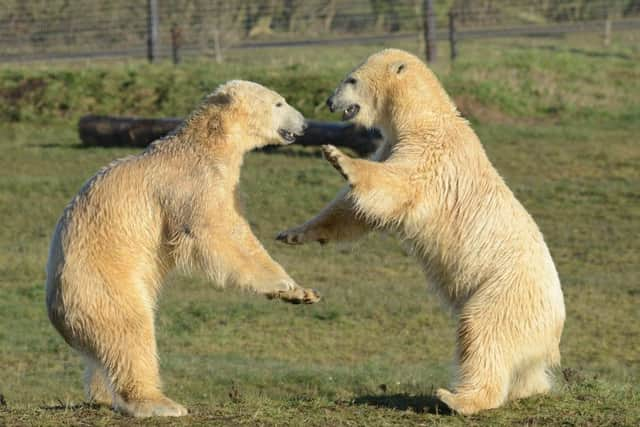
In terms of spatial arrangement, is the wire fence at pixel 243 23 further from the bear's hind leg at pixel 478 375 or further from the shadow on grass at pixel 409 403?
the bear's hind leg at pixel 478 375

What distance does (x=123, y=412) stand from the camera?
637cm

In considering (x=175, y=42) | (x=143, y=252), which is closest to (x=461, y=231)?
(x=143, y=252)

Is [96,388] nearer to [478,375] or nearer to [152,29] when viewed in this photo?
[478,375]

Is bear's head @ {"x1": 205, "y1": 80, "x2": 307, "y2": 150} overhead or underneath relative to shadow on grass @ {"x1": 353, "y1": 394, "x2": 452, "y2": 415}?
overhead

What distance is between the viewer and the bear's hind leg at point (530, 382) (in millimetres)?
6824

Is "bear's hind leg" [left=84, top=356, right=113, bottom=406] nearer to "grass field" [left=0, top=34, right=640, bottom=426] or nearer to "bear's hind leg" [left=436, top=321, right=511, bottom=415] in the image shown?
"grass field" [left=0, top=34, right=640, bottom=426]

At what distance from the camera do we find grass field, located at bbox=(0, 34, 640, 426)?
7.29 m

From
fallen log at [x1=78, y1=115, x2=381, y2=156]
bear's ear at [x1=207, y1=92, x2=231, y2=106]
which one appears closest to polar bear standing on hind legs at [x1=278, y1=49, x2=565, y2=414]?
bear's ear at [x1=207, y1=92, x2=231, y2=106]

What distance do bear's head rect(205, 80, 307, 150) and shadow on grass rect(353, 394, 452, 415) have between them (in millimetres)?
1630

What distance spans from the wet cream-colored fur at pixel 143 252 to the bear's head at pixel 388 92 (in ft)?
2.88

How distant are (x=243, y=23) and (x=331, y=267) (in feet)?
56.6

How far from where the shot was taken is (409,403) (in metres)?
6.91

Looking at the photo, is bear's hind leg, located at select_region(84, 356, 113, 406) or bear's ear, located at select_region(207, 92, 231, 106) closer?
bear's hind leg, located at select_region(84, 356, 113, 406)

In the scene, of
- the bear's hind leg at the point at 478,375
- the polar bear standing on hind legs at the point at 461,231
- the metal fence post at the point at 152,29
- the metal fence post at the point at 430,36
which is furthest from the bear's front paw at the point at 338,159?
the metal fence post at the point at 152,29
